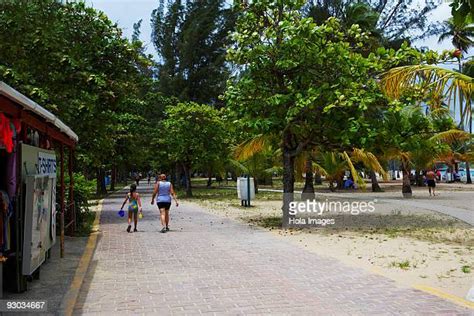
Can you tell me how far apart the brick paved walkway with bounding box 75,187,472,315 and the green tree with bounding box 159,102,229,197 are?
671 inches

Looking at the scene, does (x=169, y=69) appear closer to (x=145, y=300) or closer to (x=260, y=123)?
(x=260, y=123)

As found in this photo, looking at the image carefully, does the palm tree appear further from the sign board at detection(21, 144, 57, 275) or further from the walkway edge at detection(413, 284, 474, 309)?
the sign board at detection(21, 144, 57, 275)

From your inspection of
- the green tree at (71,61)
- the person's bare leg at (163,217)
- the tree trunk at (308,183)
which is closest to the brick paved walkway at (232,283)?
the person's bare leg at (163,217)

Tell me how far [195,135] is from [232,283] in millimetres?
21999

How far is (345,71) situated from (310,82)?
104 cm

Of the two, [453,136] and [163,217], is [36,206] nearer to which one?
[163,217]

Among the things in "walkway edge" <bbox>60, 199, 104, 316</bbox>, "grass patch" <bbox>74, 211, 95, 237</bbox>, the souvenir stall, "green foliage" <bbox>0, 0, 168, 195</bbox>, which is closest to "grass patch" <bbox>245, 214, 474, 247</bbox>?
"grass patch" <bbox>74, 211, 95, 237</bbox>

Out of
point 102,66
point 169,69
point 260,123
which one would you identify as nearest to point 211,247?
point 260,123

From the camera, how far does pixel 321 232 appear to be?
13.1m

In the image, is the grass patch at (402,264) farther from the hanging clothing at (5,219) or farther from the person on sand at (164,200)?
the person on sand at (164,200)

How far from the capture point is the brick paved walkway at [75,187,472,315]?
5.88 m

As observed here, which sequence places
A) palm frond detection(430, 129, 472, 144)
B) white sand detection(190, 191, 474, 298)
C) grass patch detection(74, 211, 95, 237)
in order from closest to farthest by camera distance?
1. white sand detection(190, 191, 474, 298)
2. grass patch detection(74, 211, 95, 237)
3. palm frond detection(430, 129, 472, 144)

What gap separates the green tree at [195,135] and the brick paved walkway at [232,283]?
1705cm

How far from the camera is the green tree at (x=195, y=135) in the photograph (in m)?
28.5
